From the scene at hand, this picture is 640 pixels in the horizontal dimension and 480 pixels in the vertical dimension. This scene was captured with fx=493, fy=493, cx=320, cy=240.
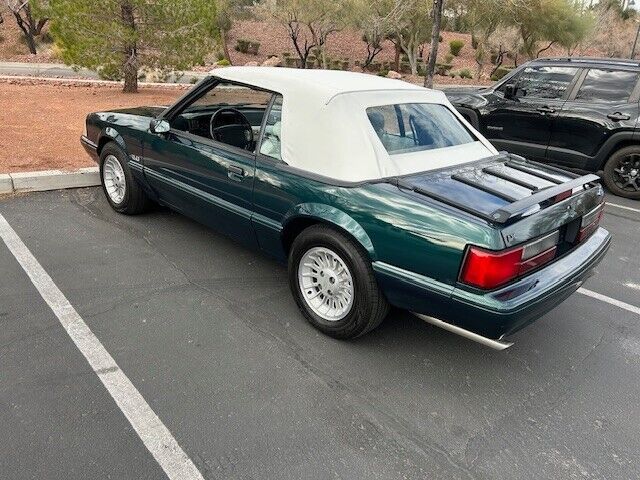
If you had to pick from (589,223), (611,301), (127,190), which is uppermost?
(589,223)

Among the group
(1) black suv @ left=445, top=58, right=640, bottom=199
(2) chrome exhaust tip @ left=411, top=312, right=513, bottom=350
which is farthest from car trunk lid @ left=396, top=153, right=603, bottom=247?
(1) black suv @ left=445, top=58, right=640, bottom=199

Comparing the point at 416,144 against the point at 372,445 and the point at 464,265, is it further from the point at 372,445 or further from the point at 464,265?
the point at 372,445

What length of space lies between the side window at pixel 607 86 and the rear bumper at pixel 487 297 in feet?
16.5

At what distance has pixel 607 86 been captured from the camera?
686 cm

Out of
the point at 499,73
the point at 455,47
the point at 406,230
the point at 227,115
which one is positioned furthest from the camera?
the point at 455,47

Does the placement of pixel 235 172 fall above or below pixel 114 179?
above

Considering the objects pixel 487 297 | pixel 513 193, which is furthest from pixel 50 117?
pixel 487 297

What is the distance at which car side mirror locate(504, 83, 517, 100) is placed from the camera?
287 inches

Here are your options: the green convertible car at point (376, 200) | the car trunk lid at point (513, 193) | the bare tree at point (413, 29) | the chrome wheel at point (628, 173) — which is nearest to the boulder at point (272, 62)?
the bare tree at point (413, 29)

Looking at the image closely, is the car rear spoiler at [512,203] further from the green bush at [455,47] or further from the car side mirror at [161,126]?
the green bush at [455,47]

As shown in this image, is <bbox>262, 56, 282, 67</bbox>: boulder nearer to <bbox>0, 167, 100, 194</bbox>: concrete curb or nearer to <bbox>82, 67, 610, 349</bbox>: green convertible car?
<bbox>0, 167, 100, 194</bbox>: concrete curb

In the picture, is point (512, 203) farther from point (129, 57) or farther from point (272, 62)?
point (272, 62)

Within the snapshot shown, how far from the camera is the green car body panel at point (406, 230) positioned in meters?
2.49

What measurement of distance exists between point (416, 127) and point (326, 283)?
132cm
